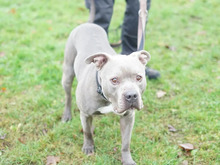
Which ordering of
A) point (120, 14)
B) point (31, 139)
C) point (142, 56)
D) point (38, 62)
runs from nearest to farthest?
point (142, 56), point (31, 139), point (38, 62), point (120, 14)

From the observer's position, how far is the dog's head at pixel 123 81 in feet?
7.77

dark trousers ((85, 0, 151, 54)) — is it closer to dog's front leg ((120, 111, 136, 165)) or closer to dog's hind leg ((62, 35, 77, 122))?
dog's hind leg ((62, 35, 77, 122))

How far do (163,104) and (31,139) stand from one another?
1.97 m

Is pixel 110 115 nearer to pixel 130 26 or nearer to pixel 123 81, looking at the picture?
pixel 123 81

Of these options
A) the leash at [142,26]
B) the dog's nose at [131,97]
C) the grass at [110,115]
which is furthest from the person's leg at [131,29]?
the dog's nose at [131,97]

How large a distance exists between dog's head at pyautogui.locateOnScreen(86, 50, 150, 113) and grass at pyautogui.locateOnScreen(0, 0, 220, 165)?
93cm

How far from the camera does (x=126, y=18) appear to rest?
4.44 m

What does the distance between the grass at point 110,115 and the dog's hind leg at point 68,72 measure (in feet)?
0.42

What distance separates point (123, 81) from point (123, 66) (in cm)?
14

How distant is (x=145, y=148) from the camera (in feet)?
10.5

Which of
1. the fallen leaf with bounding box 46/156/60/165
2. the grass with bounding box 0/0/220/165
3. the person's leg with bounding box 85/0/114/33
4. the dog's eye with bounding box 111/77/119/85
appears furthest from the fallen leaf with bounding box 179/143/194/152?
the person's leg with bounding box 85/0/114/33

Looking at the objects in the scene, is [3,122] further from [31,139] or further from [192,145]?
[192,145]

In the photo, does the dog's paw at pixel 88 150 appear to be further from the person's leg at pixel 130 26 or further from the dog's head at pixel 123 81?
the person's leg at pixel 130 26

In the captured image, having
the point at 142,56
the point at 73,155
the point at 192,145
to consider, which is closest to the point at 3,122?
the point at 73,155
